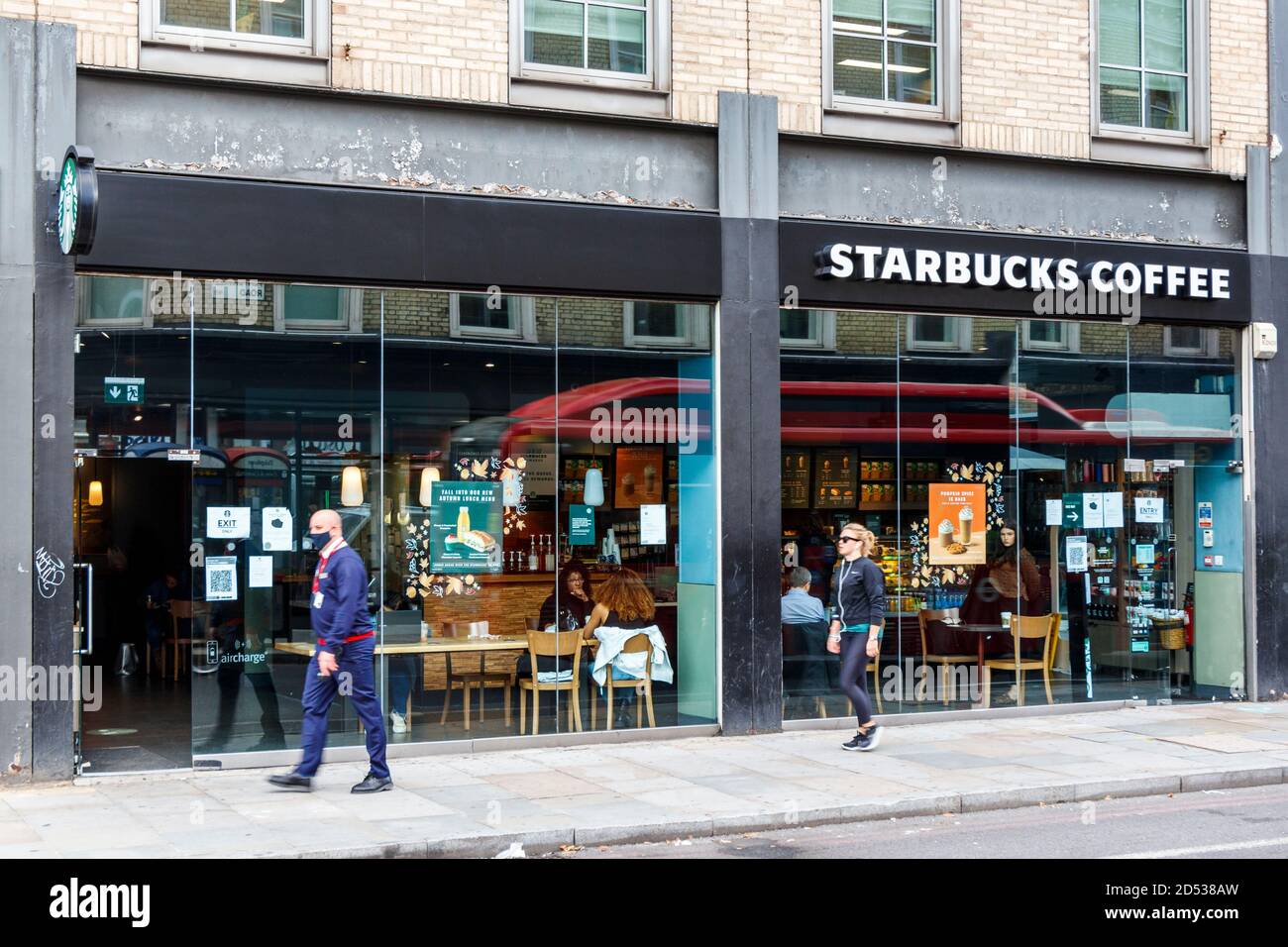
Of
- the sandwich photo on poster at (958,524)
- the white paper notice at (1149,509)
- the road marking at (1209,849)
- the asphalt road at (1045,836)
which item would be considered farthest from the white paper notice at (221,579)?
the white paper notice at (1149,509)

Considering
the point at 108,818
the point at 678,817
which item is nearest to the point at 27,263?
the point at 108,818

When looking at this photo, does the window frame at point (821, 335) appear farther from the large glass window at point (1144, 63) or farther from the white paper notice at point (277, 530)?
the white paper notice at point (277, 530)

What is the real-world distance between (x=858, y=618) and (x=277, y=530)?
4.98 meters

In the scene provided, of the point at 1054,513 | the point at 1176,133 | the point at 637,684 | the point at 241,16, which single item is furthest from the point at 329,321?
the point at 1176,133

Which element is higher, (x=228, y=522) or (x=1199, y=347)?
(x=1199, y=347)

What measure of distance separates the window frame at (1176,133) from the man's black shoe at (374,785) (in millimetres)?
9586

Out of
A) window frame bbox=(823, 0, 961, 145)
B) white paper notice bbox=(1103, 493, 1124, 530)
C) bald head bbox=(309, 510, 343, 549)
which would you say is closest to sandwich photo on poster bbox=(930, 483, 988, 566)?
white paper notice bbox=(1103, 493, 1124, 530)

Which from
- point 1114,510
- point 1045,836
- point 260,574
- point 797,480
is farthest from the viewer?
point 1114,510

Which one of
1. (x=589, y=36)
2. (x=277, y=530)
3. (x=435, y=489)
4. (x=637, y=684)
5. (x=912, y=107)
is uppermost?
(x=589, y=36)

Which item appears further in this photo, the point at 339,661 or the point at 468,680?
the point at 468,680

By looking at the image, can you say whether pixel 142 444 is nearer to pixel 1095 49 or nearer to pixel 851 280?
pixel 851 280

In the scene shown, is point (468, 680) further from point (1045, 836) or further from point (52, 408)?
point (1045, 836)

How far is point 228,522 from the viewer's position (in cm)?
1165

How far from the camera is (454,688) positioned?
40.9ft
